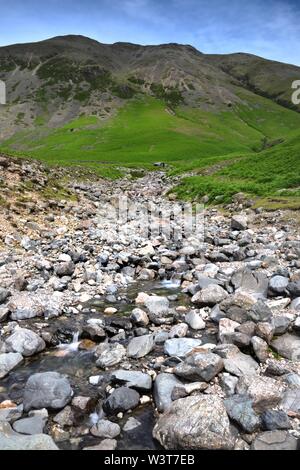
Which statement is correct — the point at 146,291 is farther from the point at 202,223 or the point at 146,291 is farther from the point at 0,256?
the point at 202,223

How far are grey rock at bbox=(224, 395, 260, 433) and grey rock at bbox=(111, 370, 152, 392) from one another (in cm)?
174

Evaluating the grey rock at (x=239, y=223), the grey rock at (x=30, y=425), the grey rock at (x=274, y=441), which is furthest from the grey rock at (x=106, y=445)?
the grey rock at (x=239, y=223)

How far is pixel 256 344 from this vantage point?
33.8ft

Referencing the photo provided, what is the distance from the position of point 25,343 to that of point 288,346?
254 inches

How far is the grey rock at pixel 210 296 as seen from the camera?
1364 centimetres

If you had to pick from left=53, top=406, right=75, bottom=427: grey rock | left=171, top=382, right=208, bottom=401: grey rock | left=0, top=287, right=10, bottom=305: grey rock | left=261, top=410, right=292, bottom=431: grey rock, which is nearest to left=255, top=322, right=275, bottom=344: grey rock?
left=171, top=382, right=208, bottom=401: grey rock

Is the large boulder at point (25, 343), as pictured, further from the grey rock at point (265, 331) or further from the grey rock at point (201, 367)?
the grey rock at point (265, 331)

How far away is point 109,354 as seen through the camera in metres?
10.5

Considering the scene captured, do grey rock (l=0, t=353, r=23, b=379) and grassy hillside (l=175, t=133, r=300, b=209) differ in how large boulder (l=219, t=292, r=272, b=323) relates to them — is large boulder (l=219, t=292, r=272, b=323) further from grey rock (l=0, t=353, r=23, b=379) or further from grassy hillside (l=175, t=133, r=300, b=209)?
grassy hillside (l=175, t=133, r=300, b=209)

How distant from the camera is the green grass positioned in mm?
39375

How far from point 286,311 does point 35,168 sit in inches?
1054

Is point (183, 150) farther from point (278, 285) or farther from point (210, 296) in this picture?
point (210, 296)

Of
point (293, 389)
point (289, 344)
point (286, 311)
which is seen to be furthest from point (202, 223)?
point (293, 389)

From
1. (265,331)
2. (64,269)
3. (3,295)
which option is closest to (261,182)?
(64,269)
